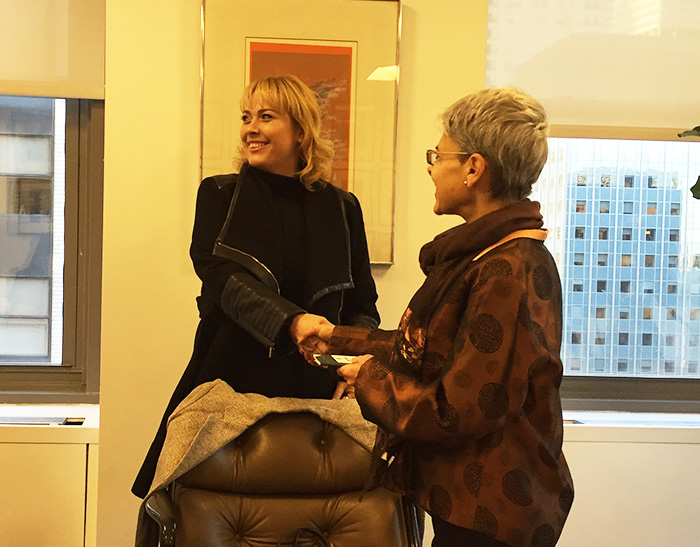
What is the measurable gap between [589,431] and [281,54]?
71.9 inches

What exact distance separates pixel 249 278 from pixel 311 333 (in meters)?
0.25

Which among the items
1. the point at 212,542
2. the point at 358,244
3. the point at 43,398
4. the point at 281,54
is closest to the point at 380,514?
the point at 212,542

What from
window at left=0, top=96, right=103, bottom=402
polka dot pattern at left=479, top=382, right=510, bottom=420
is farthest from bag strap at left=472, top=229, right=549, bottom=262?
window at left=0, top=96, right=103, bottom=402

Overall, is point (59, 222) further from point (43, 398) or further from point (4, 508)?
point (4, 508)

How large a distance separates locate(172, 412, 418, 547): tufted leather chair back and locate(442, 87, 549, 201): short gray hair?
83 cm

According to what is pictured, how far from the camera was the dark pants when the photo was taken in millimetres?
1543

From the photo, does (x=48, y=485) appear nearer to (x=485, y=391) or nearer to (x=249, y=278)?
(x=249, y=278)

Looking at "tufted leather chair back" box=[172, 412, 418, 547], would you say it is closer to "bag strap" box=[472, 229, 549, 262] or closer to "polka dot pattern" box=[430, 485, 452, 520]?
"polka dot pattern" box=[430, 485, 452, 520]

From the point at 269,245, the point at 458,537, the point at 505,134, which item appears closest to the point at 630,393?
the point at 269,245

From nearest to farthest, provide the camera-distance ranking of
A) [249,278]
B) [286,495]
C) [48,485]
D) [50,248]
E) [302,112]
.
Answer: [286,495] < [249,278] < [302,112] < [48,485] < [50,248]

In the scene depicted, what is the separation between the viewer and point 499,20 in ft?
11.0

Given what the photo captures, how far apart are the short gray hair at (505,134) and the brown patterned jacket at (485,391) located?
108 mm

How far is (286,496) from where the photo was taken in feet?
6.82

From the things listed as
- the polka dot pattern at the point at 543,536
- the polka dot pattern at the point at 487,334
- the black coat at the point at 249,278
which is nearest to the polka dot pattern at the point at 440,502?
the polka dot pattern at the point at 543,536
